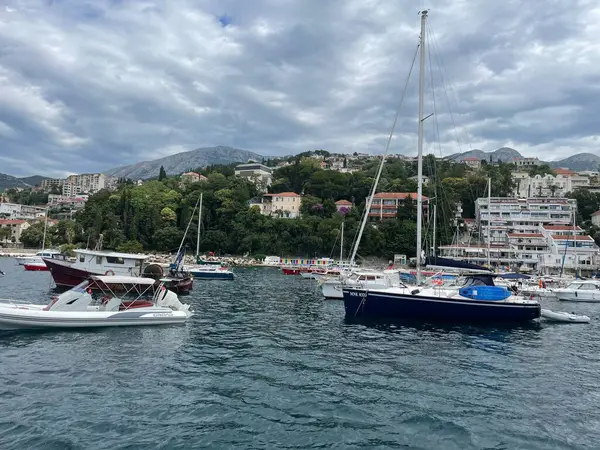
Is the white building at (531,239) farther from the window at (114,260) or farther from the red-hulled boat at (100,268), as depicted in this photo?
the window at (114,260)

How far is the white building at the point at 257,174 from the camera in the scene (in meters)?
132

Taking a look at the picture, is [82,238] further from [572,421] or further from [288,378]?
[572,421]

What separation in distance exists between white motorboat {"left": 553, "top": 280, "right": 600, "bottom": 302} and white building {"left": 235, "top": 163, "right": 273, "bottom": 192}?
9839 cm

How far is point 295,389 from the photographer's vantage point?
11.8 m

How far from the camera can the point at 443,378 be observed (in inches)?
526

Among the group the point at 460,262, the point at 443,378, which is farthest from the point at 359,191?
the point at 443,378

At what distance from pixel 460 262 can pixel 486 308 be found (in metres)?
5.58

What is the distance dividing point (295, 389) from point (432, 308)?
13.0m

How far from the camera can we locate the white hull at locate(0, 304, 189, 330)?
17.6m

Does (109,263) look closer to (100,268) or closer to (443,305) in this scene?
(100,268)

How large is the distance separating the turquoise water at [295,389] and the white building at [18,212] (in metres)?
163

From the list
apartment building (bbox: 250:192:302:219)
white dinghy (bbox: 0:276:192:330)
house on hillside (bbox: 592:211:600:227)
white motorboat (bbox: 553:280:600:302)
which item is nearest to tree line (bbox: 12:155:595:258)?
apartment building (bbox: 250:192:302:219)

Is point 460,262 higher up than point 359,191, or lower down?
lower down

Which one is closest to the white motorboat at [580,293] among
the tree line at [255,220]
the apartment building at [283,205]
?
the tree line at [255,220]
